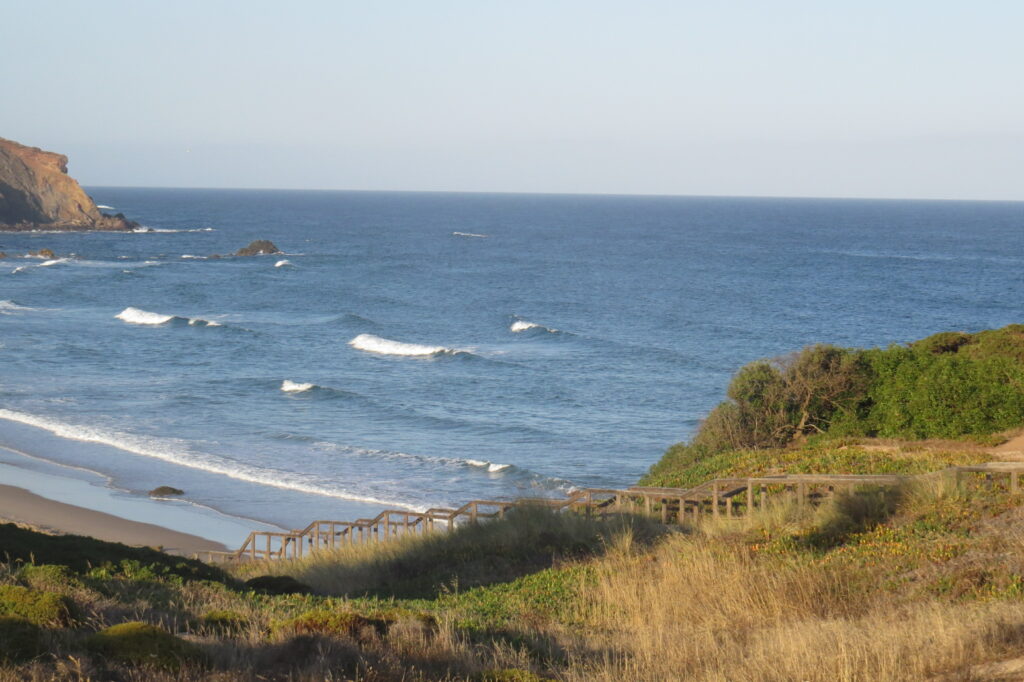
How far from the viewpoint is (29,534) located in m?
14.1

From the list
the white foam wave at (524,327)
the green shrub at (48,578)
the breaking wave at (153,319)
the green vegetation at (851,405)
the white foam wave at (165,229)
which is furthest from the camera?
the white foam wave at (165,229)

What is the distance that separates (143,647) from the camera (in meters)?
6.93

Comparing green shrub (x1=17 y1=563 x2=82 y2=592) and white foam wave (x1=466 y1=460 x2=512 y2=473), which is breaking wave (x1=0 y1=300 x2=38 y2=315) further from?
green shrub (x1=17 y1=563 x2=82 y2=592)

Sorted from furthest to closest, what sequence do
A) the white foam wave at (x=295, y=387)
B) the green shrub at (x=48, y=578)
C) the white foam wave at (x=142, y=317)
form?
the white foam wave at (x=142, y=317) → the white foam wave at (x=295, y=387) → the green shrub at (x=48, y=578)

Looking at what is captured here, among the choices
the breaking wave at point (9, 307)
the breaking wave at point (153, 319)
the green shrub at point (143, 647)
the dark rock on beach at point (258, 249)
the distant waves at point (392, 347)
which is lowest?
the distant waves at point (392, 347)

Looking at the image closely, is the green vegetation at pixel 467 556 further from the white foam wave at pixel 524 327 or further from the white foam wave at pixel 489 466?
the white foam wave at pixel 524 327

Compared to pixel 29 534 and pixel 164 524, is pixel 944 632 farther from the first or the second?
pixel 164 524

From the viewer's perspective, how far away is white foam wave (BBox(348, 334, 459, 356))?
179 ft

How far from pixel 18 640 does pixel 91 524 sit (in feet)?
69.8

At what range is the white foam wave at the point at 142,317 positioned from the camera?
63188 millimetres

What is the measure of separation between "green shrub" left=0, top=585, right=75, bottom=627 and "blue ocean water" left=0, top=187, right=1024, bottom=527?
647 inches

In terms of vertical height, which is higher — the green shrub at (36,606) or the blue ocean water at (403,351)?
the green shrub at (36,606)

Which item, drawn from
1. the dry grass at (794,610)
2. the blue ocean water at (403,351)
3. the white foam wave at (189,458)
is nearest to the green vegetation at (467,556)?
the dry grass at (794,610)

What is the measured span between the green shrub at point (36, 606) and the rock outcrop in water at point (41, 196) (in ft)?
447
